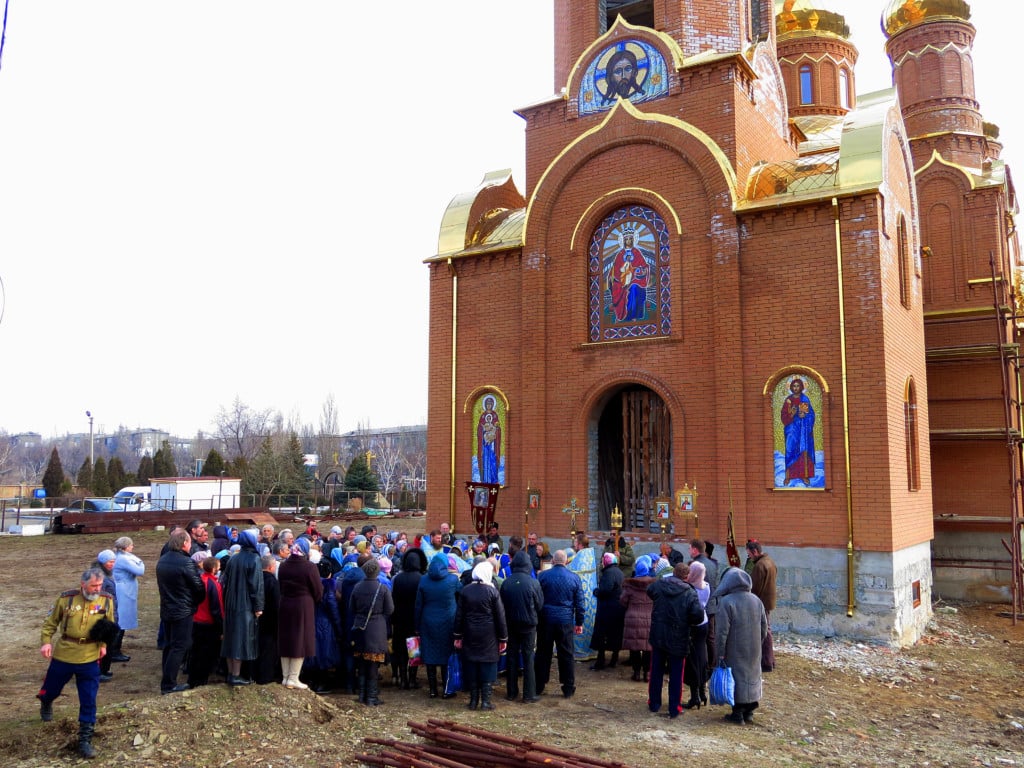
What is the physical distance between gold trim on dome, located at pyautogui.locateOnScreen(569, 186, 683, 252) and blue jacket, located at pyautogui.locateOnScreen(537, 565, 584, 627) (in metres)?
7.03

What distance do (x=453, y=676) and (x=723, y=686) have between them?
276cm

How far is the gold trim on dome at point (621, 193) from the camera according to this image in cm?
1383

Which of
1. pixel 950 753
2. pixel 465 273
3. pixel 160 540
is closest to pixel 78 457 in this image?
pixel 160 540

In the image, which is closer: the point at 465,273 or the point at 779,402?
the point at 779,402

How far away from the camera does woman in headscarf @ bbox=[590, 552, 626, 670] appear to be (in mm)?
10000

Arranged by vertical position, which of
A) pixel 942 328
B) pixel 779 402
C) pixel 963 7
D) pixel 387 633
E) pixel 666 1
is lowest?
pixel 387 633

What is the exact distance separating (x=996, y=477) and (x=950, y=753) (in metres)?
Answer: 11.2

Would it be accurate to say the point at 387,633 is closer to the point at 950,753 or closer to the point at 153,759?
the point at 153,759

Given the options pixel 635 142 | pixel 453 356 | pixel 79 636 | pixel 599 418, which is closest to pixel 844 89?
pixel 635 142

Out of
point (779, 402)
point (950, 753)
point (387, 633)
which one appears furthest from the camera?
point (779, 402)

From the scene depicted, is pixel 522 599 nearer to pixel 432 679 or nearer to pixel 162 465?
pixel 432 679

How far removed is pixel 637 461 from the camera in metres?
14.4

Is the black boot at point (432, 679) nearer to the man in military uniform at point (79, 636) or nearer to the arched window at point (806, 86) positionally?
the man in military uniform at point (79, 636)

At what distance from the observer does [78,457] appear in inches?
4673
